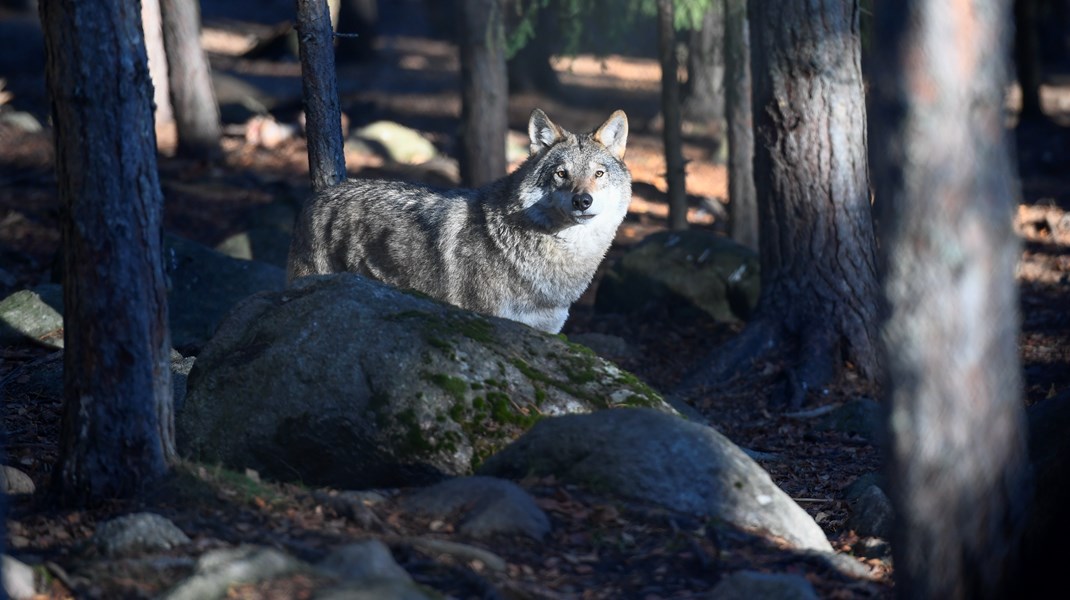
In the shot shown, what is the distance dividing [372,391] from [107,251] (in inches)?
66.8

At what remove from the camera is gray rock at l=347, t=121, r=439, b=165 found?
19.8 metres

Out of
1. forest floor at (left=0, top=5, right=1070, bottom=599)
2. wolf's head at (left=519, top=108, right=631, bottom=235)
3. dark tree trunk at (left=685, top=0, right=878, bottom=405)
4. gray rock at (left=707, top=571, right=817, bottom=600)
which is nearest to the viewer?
gray rock at (left=707, top=571, right=817, bottom=600)

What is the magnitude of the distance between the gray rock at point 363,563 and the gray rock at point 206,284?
6.53 m

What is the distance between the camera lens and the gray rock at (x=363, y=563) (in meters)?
4.38

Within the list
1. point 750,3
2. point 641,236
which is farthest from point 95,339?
point 641,236

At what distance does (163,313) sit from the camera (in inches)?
206

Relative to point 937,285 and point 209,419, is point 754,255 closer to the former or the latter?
point 209,419

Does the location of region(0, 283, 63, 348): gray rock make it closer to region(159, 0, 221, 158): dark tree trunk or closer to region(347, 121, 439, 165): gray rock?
region(159, 0, 221, 158): dark tree trunk

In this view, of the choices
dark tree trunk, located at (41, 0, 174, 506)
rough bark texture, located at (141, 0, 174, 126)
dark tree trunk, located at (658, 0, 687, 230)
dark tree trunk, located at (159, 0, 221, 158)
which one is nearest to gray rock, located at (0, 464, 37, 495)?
dark tree trunk, located at (41, 0, 174, 506)

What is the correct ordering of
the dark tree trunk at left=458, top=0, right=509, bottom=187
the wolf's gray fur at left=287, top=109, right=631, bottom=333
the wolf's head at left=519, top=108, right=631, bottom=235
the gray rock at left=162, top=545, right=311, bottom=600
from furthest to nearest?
the dark tree trunk at left=458, top=0, right=509, bottom=187
the wolf's gray fur at left=287, top=109, right=631, bottom=333
the wolf's head at left=519, top=108, right=631, bottom=235
the gray rock at left=162, top=545, right=311, bottom=600

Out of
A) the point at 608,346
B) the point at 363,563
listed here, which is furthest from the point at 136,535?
the point at 608,346

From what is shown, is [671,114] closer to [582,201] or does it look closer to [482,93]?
[482,93]

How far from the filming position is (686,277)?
12.6m

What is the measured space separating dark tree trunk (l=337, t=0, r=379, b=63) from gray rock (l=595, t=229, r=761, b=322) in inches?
685
